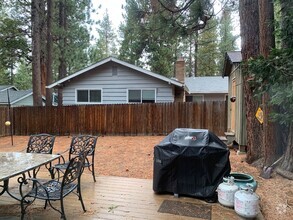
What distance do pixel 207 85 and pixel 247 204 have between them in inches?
685

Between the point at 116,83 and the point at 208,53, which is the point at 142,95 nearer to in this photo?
the point at 116,83

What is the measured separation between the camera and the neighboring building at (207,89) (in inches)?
750

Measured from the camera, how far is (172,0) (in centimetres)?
833

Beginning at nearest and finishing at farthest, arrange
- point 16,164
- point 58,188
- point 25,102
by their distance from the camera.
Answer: point 58,188 → point 16,164 → point 25,102

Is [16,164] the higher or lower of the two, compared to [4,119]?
lower

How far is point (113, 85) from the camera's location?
1243cm

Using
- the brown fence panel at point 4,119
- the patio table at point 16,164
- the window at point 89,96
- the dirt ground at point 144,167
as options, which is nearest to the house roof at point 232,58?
the dirt ground at point 144,167

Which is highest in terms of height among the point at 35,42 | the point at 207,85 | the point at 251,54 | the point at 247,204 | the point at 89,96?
the point at 35,42

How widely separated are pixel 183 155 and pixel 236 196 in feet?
2.98

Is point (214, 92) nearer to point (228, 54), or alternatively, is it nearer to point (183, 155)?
point (228, 54)

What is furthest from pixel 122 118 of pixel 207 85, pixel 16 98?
pixel 16 98

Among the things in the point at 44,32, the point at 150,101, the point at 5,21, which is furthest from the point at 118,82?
the point at 5,21

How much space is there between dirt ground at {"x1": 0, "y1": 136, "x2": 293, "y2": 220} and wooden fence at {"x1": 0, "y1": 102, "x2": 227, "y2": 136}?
1.72 meters

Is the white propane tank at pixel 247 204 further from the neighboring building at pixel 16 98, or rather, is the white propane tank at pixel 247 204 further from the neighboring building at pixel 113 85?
the neighboring building at pixel 16 98
